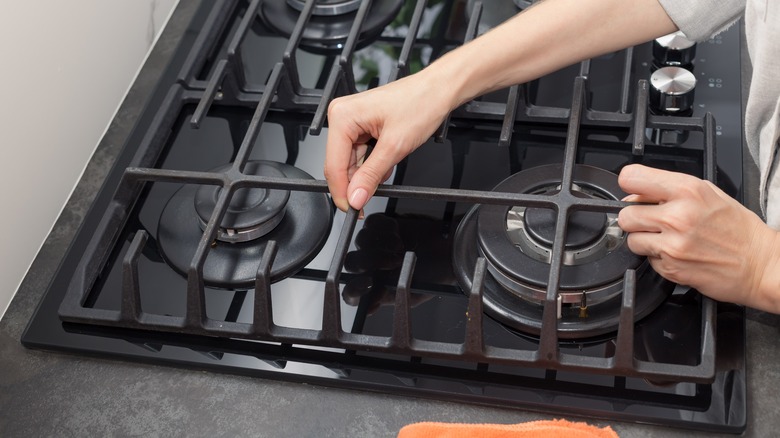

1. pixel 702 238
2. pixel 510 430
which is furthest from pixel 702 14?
pixel 510 430

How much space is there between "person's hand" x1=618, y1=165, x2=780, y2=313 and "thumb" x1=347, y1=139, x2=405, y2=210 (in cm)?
23

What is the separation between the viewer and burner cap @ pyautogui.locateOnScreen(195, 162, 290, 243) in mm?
936

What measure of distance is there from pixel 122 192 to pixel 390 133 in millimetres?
290

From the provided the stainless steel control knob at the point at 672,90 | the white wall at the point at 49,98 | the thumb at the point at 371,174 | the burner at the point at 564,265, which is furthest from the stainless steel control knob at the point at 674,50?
the white wall at the point at 49,98

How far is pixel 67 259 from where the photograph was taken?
98 centimetres

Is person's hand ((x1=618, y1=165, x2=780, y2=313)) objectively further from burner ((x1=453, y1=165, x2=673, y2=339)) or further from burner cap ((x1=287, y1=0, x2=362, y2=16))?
burner cap ((x1=287, y1=0, x2=362, y2=16))

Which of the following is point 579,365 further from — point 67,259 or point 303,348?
point 67,259

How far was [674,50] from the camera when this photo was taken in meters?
1.05

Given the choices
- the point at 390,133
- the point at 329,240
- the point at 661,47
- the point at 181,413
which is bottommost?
the point at 181,413

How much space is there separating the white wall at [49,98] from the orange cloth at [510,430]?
0.46 metres

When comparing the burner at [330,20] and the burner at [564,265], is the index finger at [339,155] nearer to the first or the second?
the burner at [564,265]

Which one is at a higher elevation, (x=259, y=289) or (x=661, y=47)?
(x=661, y=47)

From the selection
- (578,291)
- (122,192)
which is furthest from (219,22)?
(578,291)

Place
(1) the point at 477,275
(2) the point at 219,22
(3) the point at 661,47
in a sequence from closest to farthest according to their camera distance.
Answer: (1) the point at 477,275 → (3) the point at 661,47 → (2) the point at 219,22
